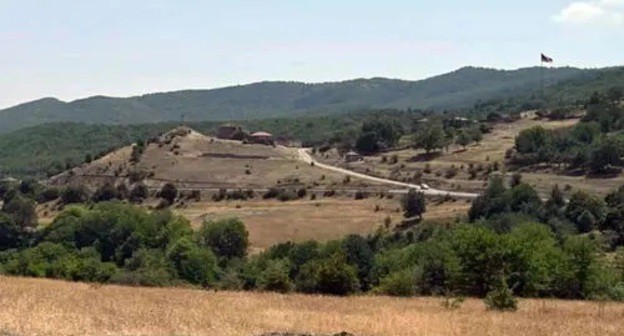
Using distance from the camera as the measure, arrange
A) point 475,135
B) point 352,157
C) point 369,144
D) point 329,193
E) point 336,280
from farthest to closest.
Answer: point 369,144, point 475,135, point 352,157, point 329,193, point 336,280

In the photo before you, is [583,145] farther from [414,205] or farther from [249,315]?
[249,315]

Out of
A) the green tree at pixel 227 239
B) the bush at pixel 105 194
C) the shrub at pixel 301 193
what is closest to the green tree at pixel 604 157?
the shrub at pixel 301 193

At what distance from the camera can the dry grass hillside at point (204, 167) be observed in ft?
442

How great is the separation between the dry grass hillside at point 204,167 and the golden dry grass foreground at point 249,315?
311 ft

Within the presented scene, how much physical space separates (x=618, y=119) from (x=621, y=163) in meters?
35.0

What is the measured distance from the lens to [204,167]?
149250mm

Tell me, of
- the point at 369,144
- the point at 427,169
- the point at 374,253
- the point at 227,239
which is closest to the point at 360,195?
the point at 427,169

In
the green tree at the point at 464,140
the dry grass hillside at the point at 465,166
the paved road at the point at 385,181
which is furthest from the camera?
the green tree at the point at 464,140

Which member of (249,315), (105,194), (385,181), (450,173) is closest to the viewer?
(249,315)

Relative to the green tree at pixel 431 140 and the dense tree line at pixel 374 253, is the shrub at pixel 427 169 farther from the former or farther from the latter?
the dense tree line at pixel 374 253

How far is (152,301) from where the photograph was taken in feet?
82.1

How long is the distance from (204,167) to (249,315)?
12799 centimetres

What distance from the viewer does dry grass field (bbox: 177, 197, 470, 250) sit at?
96875 millimetres

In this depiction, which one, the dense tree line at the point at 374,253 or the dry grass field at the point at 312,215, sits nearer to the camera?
the dense tree line at the point at 374,253
